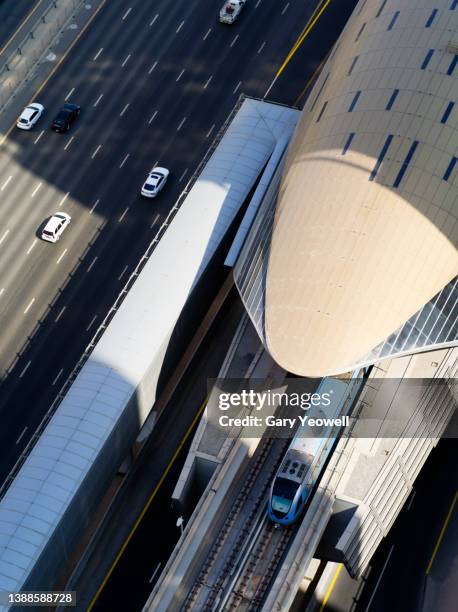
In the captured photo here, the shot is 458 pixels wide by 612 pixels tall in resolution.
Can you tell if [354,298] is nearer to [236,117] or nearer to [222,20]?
[236,117]

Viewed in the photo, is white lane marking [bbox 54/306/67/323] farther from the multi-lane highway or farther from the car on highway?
the car on highway

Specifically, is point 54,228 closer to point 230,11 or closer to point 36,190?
point 36,190

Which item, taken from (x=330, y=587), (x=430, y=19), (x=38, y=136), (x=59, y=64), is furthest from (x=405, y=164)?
(x=59, y=64)

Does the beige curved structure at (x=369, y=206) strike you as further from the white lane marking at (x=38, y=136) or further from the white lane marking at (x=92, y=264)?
the white lane marking at (x=38, y=136)

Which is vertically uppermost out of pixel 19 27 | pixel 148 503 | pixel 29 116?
pixel 19 27

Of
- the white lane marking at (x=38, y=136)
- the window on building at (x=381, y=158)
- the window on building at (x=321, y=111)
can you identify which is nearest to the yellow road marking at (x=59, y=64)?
the white lane marking at (x=38, y=136)

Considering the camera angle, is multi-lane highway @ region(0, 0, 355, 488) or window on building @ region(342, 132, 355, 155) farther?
multi-lane highway @ region(0, 0, 355, 488)

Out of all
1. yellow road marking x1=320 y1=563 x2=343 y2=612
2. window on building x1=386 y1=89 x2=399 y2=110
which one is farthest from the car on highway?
yellow road marking x1=320 y1=563 x2=343 y2=612
